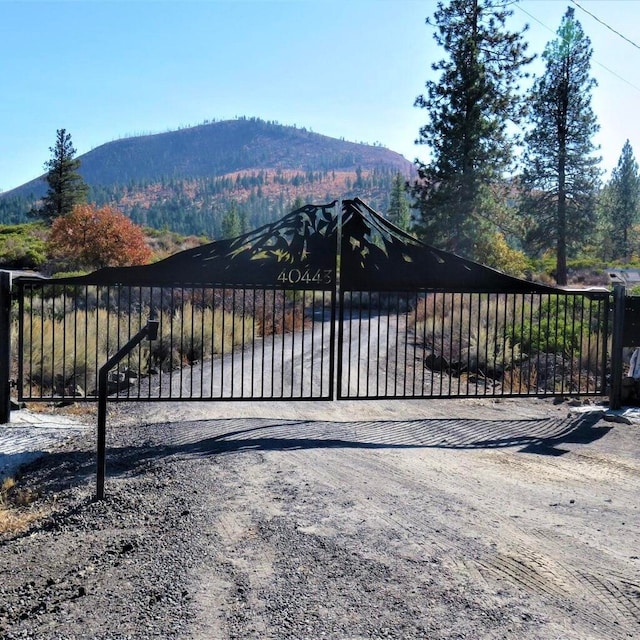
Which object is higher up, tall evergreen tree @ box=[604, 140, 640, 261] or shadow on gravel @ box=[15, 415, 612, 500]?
tall evergreen tree @ box=[604, 140, 640, 261]

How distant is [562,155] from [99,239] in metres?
29.4

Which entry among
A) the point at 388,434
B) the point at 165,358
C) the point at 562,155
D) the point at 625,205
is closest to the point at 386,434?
the point at 388,434

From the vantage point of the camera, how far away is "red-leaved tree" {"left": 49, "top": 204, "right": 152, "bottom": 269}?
3550cm

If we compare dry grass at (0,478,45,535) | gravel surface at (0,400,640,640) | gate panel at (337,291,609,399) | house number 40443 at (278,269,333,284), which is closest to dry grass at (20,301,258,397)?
house number 40443 at (278,269,333,284)

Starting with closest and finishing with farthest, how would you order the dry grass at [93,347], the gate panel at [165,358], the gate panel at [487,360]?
the gate panel at [165,358], the dry grass at [93,347], the gate panel at [487,360]

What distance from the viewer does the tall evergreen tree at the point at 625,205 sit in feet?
244

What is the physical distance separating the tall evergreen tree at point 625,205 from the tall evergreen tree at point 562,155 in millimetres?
30374

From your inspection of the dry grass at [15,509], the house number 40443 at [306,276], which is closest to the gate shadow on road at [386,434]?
the dry grass at [15,509]

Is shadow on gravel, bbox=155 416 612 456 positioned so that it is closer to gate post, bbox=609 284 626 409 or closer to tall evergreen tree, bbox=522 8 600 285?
gate post, bbox=609 284 626 409

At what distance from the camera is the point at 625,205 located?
7469 cm

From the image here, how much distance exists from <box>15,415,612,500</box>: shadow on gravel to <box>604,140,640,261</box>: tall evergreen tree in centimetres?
7188

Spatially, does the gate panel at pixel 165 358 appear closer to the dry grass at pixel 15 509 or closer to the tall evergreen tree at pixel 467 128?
the dry grass at pixel 15 509

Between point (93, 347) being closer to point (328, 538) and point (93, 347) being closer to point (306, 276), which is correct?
point (306, 276)

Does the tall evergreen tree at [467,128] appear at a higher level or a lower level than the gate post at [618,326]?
higher
